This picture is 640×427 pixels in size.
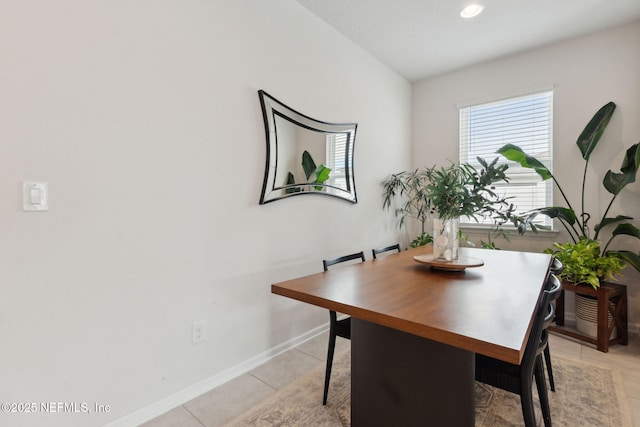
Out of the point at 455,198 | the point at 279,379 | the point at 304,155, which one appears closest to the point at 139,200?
the point at 304,155

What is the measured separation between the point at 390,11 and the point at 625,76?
221 cm

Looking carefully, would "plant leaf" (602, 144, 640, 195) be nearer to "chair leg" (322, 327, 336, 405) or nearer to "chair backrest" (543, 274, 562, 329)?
"chair backrest" (543, 274, 562, 329)

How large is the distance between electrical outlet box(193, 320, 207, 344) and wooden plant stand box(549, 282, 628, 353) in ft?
9.10

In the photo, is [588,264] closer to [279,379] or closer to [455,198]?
[455,198]

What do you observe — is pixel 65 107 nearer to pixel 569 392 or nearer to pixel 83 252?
pixel 83 252

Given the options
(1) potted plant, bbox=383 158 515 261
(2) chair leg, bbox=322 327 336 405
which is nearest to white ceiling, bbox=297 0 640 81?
(1) potted plant, bbox=383 158 515 261

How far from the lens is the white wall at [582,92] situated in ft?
9.02

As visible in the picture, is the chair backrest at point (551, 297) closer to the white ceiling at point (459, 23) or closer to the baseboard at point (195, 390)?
the baseboard at point (195, 390)

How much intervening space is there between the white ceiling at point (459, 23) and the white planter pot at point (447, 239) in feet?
6.04

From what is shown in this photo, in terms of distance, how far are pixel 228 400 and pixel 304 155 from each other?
68.3 inches

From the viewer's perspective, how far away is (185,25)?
5.73 ft

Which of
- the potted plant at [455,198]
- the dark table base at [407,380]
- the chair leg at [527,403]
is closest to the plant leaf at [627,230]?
the potted plant at [455,198]

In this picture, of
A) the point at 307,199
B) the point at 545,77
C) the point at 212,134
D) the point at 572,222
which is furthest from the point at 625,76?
the point at 212,134

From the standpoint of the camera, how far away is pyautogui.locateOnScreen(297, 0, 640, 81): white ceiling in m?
2.48
